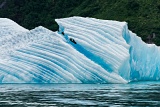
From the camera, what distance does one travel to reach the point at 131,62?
1142 inches

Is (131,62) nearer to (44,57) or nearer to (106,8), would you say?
(44,57)

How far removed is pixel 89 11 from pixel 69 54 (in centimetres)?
3438

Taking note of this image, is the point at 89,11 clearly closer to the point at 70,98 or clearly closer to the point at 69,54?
the point at 69,54

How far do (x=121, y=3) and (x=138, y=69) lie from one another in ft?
99.2

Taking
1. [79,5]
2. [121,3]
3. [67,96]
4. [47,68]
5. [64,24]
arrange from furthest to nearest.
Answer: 1. [79,5]
2. [121,3]
3. [64,24]
4. [47,68]
5. [67,96]

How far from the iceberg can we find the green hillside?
25578 mm

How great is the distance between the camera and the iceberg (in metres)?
26.1

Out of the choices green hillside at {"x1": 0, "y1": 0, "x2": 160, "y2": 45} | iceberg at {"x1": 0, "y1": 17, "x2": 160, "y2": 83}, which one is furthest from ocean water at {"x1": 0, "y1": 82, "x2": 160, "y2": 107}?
green hillside at {"x1": 0, "y1": 0, "x2": 160, "y2": 45}

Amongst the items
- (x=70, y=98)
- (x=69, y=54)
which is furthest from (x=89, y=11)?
(x=70, y=98)

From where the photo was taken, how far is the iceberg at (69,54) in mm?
26109

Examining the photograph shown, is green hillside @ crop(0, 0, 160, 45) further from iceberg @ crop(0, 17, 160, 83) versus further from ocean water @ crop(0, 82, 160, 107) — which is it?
ocean water @ crop(0, 82, 160, 107)

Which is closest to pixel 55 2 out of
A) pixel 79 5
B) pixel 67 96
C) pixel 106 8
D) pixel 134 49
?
pixel 79 5

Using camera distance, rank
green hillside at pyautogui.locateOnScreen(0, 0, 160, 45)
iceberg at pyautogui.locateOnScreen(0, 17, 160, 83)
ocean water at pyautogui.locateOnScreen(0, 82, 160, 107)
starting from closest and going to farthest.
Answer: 1. ocean water at pyautogui.locateOnScreen(0, 82, 160, 107)
2. iceberg at pyautogui.locateOnScreen(0, 17, 160, 83)
3. green hillside at pyautogui.locateOnScreen(0, 0, 160, 45)

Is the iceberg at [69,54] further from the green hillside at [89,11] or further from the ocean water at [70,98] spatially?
the green hillside at [89,11]
